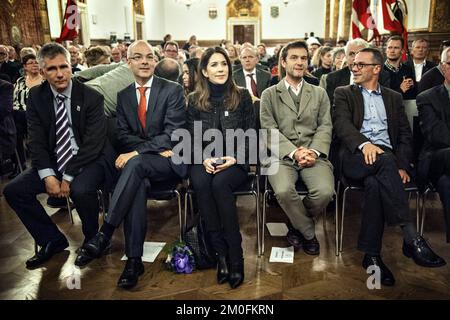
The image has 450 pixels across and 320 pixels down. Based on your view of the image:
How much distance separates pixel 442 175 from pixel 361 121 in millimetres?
646

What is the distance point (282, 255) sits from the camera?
8.93 feet

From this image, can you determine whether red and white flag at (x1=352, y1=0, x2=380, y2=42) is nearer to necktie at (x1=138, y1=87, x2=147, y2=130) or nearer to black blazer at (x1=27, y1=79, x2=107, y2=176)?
necktie at (x1=138, y1=87, x2=147, y2=130)

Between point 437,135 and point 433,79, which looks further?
point 433,79

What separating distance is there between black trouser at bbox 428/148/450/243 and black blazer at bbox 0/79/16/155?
3.85 meters

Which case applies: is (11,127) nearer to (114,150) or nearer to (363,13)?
(114,150)

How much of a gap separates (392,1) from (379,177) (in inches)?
121

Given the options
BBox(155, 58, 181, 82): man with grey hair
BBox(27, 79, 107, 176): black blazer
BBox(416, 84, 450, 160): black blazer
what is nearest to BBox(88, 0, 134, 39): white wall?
BBox(155, 58, 181, 82): man with grey hair

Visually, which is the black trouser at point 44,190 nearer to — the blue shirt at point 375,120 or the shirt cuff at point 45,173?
the shirt cuff at point 45,173

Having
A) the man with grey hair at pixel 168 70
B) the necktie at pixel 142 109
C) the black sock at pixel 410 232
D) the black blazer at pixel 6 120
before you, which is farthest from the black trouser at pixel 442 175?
the black blazer at pixel 6 120

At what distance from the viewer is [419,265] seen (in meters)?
2.53

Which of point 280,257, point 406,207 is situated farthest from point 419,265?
point 280,257

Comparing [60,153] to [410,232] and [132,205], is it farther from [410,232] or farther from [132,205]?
[410,232]

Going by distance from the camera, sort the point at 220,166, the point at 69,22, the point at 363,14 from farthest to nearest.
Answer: the point at 363,14
the point at 69,22
the point at 220,166

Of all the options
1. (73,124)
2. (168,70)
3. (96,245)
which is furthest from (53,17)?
(96,245)
